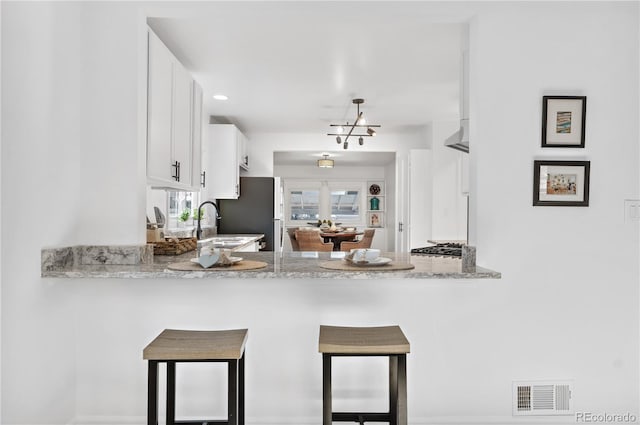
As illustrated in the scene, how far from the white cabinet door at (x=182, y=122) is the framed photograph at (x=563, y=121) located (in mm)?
2167

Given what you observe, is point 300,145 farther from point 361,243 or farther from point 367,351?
point 367,351

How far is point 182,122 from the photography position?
10.3 feet

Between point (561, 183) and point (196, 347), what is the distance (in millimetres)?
1911

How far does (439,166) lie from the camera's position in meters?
5.85

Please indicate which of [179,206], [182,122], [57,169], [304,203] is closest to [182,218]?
[179,206]

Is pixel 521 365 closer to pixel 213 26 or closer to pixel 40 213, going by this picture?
pixel 40 213

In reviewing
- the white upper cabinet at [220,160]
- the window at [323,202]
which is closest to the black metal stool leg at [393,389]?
the white upper cabinet at [220,160]

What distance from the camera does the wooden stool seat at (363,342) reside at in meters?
1.82

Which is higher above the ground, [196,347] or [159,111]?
[159,111]

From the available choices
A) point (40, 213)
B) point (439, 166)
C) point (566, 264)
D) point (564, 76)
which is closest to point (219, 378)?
point (40, 213)

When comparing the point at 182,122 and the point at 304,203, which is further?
the point at 304,203

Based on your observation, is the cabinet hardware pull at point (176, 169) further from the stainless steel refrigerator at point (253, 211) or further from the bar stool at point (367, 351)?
the stainless steel refrigerator at point (253, 211)

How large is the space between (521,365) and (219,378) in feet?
5.09

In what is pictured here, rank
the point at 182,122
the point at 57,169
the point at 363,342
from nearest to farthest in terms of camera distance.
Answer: the point at 363,342 → the point at 57,169 → the point at 182,122
